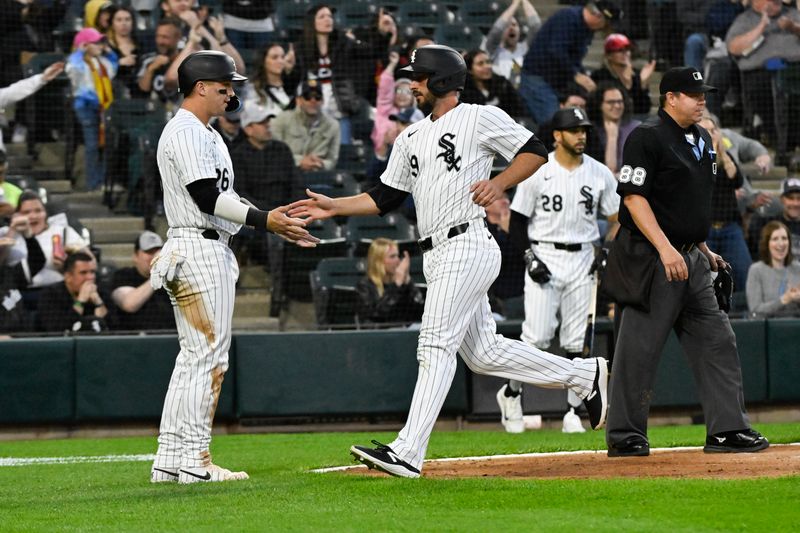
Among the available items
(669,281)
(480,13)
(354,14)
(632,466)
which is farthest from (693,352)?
(480,13)

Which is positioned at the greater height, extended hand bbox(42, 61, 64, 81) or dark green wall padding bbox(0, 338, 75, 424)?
extended hand bbox(42, 61, 64, 81)

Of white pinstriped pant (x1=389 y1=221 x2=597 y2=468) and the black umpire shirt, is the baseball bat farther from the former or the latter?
white pinstriped pant (x1=389 y1=221 x2=597 y2=468)

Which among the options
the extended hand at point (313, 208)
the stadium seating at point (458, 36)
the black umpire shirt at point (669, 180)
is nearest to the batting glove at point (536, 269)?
the black umpire shirt at point (669, 180)

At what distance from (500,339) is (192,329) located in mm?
1519

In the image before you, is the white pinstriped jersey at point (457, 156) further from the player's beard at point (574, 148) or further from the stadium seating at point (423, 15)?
the stadium seating at point (423, 15)

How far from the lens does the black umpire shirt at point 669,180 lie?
6992 mm

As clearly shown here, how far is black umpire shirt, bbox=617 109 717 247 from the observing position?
6.99m

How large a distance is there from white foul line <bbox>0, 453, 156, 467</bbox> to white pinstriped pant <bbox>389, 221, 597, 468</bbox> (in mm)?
3088

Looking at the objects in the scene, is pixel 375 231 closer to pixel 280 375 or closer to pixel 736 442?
pixel 280 375

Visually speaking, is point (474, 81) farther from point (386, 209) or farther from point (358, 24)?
point (386, 209)

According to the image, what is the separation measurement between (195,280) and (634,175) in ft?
7.64

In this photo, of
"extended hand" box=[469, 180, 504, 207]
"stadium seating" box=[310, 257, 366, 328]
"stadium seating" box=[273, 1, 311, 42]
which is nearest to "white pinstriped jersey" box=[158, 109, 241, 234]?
A: "extended hand" box=[469, 180, 504, 207]

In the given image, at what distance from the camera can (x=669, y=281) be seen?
7.02 m

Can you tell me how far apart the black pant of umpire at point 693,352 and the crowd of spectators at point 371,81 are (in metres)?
4.83
